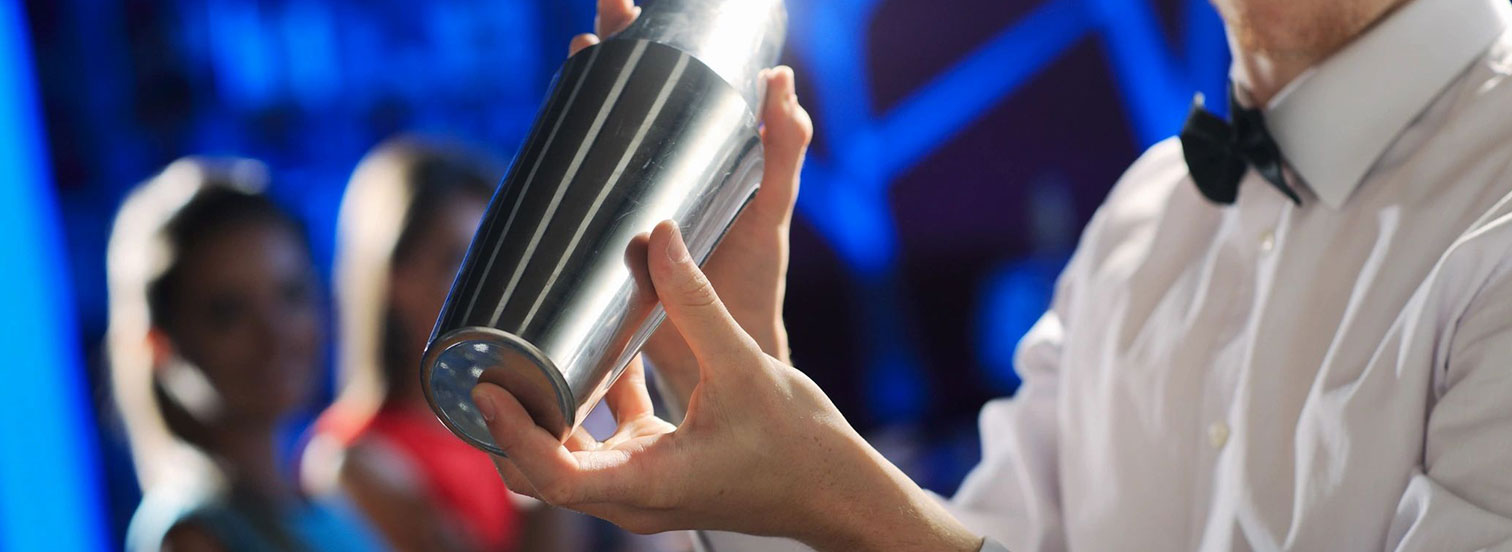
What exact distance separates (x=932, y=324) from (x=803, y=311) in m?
0.39

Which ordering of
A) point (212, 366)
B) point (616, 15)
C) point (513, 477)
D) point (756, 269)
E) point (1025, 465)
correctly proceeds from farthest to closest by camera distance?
point (212, 366) → point (1025, 465) → point (756, 269) → point (616, 15) → point (513, 477)

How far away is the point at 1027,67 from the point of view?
10.8 feet

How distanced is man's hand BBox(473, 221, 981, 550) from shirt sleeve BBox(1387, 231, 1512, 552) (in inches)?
12.2

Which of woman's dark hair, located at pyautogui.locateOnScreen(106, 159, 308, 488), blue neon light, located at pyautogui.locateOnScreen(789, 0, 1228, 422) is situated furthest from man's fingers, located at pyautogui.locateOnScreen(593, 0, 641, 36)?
blue neon light, located at pyautogui.locateOnScreen(789, 0, 1228, 422)

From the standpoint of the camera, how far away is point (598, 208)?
0.64m

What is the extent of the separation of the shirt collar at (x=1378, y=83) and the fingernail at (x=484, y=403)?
77 centimetres

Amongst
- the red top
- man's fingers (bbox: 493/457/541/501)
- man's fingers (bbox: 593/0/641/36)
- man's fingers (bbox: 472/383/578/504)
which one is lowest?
the red top

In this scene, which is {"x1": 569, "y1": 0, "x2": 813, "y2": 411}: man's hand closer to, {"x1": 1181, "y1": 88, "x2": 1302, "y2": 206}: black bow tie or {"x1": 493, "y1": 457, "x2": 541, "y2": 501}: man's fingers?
{"x1": 493, "y1": 457, "x2": 541, "y2": 501}: man's fingers

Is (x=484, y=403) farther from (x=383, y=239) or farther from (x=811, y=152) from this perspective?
(x=811, y=152)

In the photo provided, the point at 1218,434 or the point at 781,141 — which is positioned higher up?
the point at 781,141

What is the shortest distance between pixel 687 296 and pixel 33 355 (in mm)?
2120

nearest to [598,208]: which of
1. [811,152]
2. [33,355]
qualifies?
[33,355]

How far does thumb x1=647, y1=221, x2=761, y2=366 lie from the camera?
0.62 metres

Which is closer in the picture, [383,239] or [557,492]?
[557,492]
